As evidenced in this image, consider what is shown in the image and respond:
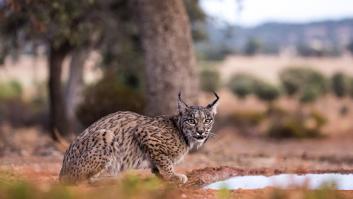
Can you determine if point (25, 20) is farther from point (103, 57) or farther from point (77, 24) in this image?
point (103, 57)

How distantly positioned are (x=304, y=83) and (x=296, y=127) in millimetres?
16067

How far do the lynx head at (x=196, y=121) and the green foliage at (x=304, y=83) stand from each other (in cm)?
3591

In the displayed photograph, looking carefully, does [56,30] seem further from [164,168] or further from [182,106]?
[164,168]

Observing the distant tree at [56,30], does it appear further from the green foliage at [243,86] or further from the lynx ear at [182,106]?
the green foliage at [243,86]

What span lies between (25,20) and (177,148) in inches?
625

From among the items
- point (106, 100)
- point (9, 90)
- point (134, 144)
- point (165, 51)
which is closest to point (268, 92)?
point (9, 90)

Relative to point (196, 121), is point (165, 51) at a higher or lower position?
higher

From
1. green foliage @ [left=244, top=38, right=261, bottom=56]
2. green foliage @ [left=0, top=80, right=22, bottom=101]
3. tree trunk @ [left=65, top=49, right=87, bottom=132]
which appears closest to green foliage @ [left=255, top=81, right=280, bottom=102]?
green foliage @ [left=0, top=80, right=22, bottom=101]

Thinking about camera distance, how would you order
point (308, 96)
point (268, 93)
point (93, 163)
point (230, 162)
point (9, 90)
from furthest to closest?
1. point (268, 93)
2. point (9, 90)
3. point (308, 96)
4. point (230, 162)
5. point (93, 163)

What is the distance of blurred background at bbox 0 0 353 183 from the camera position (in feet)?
64.7

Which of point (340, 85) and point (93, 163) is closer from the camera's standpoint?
point (93, 163)

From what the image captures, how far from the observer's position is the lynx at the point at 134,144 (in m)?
10.8

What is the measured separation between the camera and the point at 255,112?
40562mm

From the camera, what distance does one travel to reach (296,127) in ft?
122
